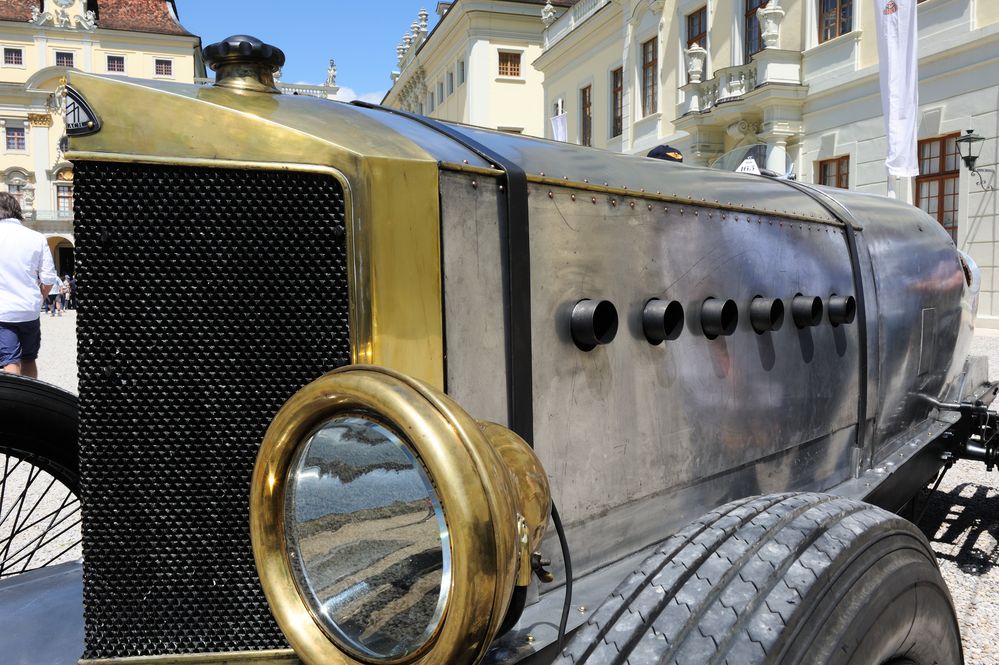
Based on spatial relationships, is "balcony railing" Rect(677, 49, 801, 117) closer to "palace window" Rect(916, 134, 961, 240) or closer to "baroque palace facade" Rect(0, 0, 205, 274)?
"palace window" Rect(916, 134, 961, 240)

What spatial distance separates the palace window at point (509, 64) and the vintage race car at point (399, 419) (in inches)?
1378

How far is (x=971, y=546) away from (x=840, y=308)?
202 cm

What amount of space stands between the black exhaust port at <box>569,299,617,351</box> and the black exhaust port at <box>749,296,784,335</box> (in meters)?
0.61

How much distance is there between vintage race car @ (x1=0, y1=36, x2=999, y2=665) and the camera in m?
1.07

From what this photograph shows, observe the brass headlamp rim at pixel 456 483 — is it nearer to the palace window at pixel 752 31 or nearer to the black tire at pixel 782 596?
the black tire at pixel 782 596

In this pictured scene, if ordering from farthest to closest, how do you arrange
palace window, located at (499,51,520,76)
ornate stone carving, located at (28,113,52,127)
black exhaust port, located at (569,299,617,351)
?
ornate stone carving, located at (28,113,52,127), palace window, located at (499,51,520,76), black exhaust port, located at (569,299,617,351)

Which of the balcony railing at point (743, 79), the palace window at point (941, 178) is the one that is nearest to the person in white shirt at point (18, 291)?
the palace window at point (941, 178)

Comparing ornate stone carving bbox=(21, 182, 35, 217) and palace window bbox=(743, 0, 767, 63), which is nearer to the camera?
palace window bbox=(743, 0, 767, 63)

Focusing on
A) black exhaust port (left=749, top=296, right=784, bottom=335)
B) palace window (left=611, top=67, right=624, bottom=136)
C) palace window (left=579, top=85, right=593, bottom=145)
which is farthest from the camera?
palace window (left=579, top=85, right=593, bottom=145)

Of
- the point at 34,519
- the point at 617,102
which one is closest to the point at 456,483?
the point at 34,519

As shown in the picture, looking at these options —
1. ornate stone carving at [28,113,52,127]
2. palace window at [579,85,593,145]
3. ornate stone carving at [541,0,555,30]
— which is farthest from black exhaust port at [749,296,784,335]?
ornate stone carving at [28,113,52,127]

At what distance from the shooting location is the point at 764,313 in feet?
6.73

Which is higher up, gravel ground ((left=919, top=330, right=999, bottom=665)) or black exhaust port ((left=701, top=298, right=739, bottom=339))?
black exhaust port ((left=701, top=298, right=739, bottom=339))

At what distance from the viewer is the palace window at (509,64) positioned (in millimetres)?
35031
